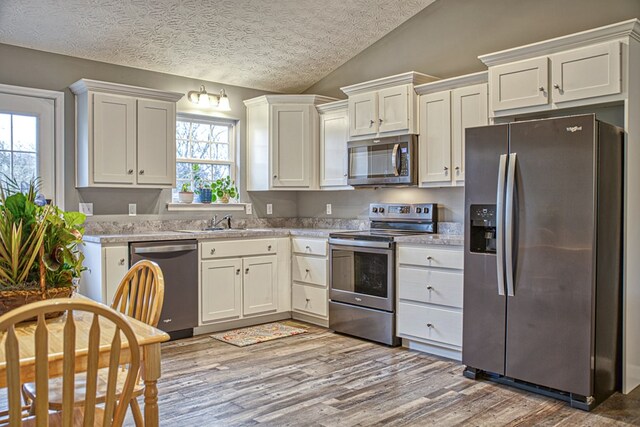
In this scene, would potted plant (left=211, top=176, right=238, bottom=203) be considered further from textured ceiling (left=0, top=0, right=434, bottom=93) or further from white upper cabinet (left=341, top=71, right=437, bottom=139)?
white upper cabinet (left=341, top=71, right=437, bottom=139)

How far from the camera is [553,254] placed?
3.02 metres

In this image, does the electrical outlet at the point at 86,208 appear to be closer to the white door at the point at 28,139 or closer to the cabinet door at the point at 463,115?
the white door at the point at 28,139

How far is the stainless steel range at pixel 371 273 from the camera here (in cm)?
414

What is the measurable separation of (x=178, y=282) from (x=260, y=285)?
813mm

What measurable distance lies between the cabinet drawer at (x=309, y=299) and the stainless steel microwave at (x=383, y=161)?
1.04 m

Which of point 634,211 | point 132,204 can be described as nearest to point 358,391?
point 634,211

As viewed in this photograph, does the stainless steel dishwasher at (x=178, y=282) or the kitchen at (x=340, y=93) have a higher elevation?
the kitchen at (x=340, y=93)

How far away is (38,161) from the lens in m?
4.27

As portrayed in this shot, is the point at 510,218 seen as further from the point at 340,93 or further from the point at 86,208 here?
the point at 86,208

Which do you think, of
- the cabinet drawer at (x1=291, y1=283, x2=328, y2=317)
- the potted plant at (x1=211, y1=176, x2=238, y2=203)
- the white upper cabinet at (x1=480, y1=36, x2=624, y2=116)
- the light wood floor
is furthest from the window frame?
the white upper cabinet at (x1=480, y1=36, x2=624, y2=116)

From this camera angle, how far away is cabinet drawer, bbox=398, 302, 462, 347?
375 cm

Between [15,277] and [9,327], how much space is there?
25.5 inches

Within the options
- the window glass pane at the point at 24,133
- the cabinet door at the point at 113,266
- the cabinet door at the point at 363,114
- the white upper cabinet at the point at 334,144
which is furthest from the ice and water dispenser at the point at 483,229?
the window glass pane at the point at 24,133

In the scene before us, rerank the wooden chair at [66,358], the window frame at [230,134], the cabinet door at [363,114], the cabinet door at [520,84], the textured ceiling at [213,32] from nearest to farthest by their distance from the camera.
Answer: the wooden chair at [66,358], the cabinet door at [520,84], the textured ceiling at [213,32], the cabinet door at [363,114], the window frame at [230,134]
